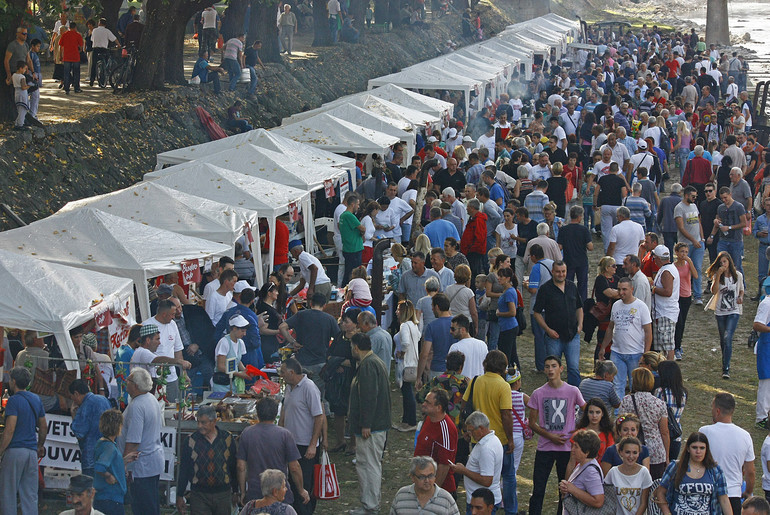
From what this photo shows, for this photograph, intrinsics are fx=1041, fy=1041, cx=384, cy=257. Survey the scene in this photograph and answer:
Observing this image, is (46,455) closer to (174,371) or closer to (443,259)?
(174,371)

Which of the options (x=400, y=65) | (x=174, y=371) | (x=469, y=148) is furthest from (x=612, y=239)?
(x=400, y=65)

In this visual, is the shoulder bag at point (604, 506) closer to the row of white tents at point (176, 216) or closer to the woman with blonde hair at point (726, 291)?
the row of white tents at point (176, 216)

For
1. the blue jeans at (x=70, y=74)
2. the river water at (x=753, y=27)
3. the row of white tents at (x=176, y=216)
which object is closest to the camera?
the row of white tents at (x=176, y=216)

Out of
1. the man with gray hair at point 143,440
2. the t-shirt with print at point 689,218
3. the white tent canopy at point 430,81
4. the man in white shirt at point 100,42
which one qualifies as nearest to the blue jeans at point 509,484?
the man with gray hair at point 143,440

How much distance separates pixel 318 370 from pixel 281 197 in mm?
4846

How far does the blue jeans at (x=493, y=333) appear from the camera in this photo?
11.0m

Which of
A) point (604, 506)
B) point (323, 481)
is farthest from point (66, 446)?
point (604, 506)

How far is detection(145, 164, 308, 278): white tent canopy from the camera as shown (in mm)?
13539

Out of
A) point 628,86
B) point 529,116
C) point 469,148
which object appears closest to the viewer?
point 469,148

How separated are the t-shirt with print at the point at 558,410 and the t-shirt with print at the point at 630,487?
1029 mm

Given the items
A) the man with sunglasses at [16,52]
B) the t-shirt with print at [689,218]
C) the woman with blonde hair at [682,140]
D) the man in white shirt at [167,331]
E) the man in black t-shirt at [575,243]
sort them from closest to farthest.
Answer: the man in white shirt at [167,331] → the man in black t-shirt at [575,243] → the t-shirt with print at [689,218] → the man with sunglasses at [16,52] → the woman with blonde hair at [682,140]

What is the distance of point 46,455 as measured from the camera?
27.0 feet

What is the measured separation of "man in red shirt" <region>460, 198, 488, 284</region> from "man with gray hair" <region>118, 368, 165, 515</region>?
6.16m

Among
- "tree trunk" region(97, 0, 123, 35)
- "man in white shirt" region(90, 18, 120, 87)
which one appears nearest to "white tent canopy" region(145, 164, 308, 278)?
"man in white shirt" region(90, 18, 120, 87)
